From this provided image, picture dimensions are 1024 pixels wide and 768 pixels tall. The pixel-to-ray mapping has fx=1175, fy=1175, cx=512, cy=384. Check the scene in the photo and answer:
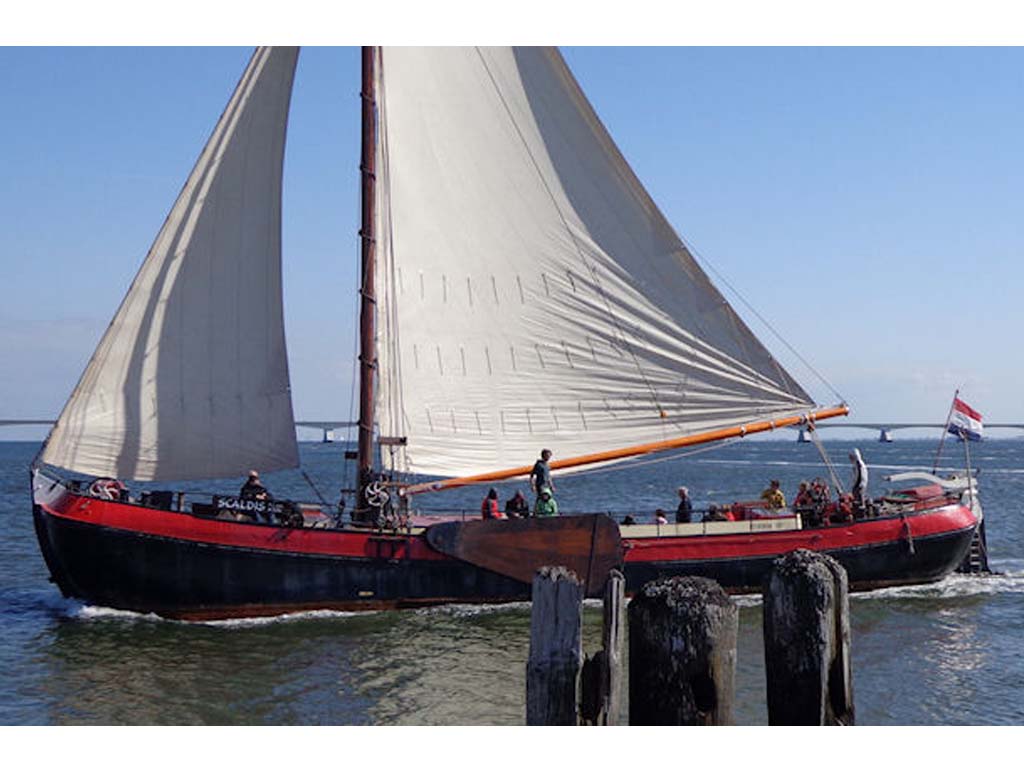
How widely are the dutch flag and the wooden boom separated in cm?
468

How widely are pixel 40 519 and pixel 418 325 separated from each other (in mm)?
8254

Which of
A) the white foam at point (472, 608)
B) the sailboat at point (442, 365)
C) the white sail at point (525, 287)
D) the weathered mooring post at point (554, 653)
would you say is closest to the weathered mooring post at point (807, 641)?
the weathered mooring post at point (554, 653)

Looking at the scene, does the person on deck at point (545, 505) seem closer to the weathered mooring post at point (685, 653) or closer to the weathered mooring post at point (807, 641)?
the weathered mooring post at point (807, 641)

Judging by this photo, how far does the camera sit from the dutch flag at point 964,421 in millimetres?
28484

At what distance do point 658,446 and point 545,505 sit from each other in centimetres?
317

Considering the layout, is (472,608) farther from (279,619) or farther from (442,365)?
(442,365)

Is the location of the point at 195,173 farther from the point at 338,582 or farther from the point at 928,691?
the point at 928,691

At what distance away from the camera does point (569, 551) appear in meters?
23.0

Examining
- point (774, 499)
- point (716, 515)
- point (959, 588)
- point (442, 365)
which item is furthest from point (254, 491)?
point (959, 588)

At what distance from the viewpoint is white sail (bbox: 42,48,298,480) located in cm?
2233

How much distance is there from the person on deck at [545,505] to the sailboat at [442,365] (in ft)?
1.81

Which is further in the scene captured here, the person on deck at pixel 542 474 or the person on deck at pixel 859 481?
the person on deck at pixel 859 481

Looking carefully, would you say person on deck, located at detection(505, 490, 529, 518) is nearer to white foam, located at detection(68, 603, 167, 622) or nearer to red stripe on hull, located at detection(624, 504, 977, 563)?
red stripe on hull, located at detection(624, 504, 977, 563)
